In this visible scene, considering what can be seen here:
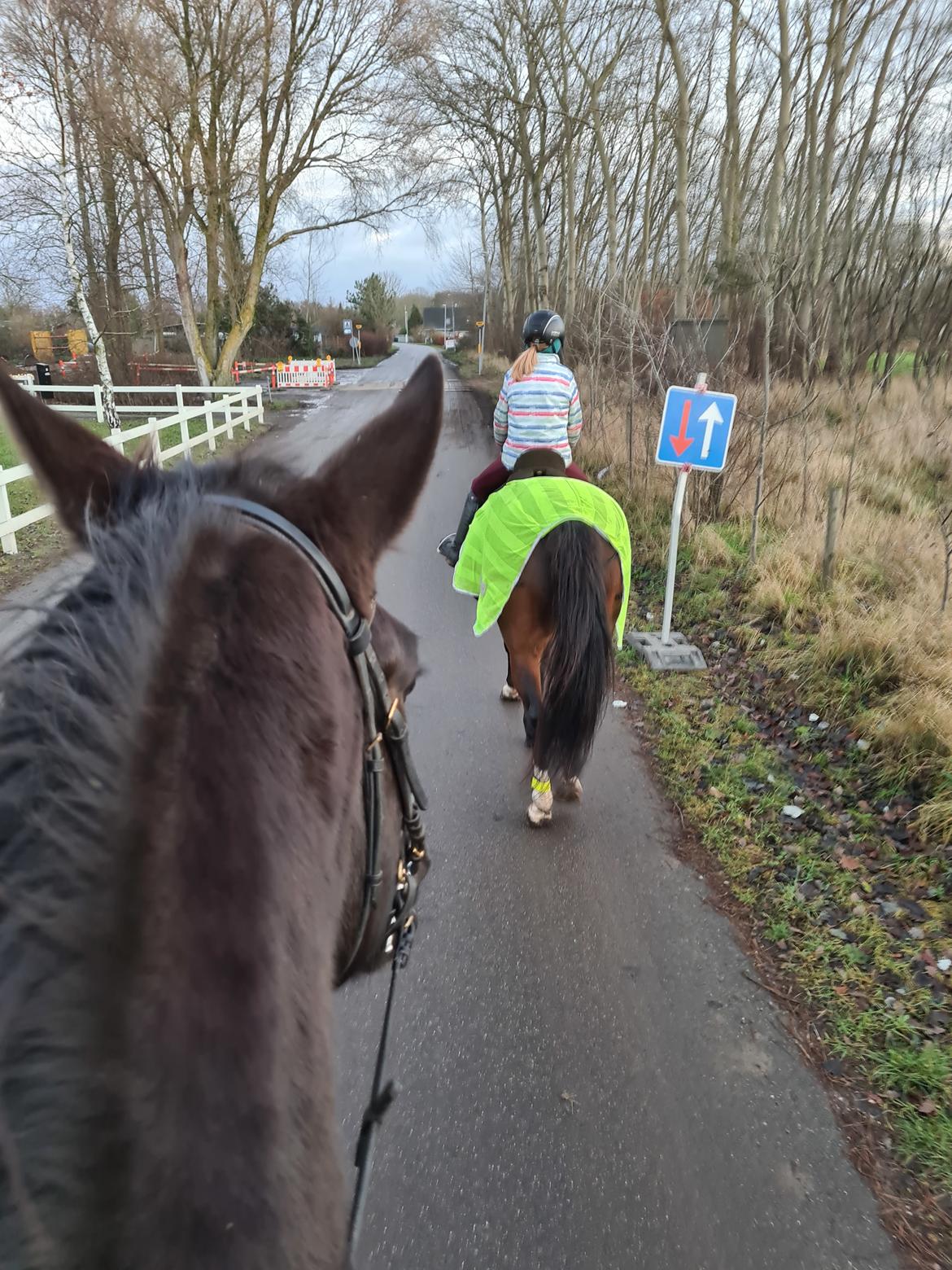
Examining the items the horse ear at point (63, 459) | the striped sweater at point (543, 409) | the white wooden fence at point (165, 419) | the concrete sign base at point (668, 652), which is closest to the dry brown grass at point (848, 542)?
the concrete sign base at point (668, 652)

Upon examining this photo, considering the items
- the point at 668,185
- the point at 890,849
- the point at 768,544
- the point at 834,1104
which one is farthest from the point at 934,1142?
the point at 668,185

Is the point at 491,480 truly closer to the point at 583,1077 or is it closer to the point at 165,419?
the point at 583,1077

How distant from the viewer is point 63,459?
45.7 inches

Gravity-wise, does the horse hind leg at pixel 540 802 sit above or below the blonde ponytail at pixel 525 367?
below

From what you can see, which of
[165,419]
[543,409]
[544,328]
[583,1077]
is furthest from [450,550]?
[165,419]

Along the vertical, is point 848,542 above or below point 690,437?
below

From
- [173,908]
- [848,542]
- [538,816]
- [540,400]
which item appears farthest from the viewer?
[848,542]

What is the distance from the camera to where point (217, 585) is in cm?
86

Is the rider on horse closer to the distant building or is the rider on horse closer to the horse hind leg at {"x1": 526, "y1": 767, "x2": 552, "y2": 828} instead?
the horse hind leg at {"x1": 526, "y1": 767, "x2": 552, "y2": 828}

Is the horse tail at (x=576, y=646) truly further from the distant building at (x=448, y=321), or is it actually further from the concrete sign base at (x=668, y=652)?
the distant building at (x=448, y=321)

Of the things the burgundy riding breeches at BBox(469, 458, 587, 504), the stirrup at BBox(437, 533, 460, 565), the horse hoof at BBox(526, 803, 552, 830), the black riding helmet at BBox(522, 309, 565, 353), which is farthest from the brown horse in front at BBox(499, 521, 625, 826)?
the stirrup at BBox(437, 533, 460, 565)

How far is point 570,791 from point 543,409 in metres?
2.34

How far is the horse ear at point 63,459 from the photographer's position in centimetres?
115

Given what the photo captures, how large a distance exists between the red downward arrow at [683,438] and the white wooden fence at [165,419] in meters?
3.77
